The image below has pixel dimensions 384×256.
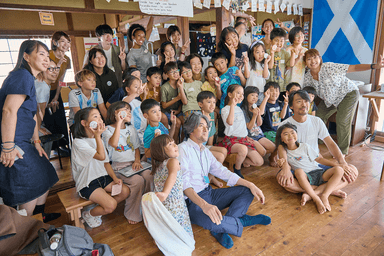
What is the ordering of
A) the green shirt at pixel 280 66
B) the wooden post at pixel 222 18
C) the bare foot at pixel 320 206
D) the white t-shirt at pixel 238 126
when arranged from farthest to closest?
the wooden post at pixel 222 18 → the green shirt at pixel 280 66 → the white t-shirt at pixel 238 126 → the bare foot at pixel 320 206

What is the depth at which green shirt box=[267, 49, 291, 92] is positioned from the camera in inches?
147

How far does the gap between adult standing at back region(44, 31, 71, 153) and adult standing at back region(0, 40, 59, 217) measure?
1.63 m

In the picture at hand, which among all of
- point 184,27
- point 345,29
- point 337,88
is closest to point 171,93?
point 184,27

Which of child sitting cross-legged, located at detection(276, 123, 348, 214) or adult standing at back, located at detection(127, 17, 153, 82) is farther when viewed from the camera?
adult standing at back, located at detection(127, 17, 153, 82)

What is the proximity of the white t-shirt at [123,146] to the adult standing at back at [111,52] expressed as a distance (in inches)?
51.7

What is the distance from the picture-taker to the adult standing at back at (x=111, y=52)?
346 cm

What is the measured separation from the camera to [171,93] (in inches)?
136

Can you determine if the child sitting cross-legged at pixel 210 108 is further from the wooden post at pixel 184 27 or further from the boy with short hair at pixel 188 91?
the wooden post at pixel 184 27

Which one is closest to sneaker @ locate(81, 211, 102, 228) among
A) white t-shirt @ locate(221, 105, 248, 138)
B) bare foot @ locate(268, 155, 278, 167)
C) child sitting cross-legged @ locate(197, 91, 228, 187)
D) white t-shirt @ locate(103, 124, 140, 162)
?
white t-shirt @ locate(103, 124, 140, 162)

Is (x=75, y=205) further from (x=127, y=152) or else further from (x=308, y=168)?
(x=308, y=168)

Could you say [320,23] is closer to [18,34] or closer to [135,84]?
[135,84]

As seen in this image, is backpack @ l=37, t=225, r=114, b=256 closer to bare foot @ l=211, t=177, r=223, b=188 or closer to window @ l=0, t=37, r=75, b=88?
bare foot @ l=211, t=177, r=223, b=188

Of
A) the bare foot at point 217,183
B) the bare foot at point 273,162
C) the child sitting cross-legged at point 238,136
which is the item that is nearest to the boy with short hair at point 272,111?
the bare foot at point 273,162

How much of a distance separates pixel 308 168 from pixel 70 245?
88.0 inches
